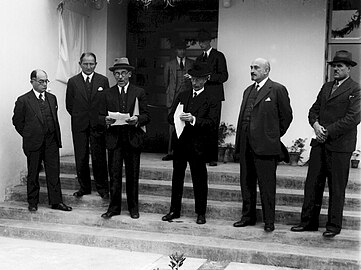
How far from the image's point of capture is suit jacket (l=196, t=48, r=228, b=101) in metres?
8.69

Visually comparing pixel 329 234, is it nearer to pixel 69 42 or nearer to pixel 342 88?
pixel 342 88

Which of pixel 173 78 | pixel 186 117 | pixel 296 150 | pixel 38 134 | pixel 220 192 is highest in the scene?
pixel 173 78

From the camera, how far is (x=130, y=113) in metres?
7.00

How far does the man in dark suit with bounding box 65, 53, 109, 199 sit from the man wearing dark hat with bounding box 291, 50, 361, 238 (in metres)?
2.88

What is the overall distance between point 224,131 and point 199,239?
127 inches

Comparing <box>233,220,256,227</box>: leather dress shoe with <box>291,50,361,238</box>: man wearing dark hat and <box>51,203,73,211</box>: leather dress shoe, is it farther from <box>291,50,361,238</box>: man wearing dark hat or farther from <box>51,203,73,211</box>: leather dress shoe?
<box>51,203,73,211</box>: leather dress shoe

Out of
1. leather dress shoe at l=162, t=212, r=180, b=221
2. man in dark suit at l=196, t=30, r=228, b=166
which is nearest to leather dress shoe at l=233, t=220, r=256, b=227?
leather dress shoe at l=162, t=212, r=180, b=221

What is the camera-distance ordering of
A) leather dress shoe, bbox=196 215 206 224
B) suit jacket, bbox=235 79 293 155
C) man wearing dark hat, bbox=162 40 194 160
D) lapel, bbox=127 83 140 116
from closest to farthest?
suit jacket, bbox=235 79 293 155 < leather dress shoe, bbox=196 215 206 224 < lapel, bbox=127 83 140 116 < man wearing dark hat, bbox=162 40 194 160

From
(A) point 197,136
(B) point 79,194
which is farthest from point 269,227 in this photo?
(B) point 79,194

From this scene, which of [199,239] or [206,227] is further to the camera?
[206,227]

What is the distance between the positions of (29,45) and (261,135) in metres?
4.06

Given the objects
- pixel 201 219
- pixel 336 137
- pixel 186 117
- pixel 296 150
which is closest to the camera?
pixel 336 137

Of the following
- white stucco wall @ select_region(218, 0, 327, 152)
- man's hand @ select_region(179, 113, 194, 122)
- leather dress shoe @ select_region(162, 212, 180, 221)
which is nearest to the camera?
man's hand @ select_region(179, 113, 194, 122)

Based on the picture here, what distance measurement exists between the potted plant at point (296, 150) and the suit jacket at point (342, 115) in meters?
2.69
